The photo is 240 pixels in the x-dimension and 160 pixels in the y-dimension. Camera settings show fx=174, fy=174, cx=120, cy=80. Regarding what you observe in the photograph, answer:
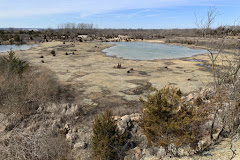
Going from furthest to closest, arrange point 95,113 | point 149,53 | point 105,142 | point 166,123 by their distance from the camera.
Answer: point 149,53 → point 95,113 → point 105,142 → point 166,123

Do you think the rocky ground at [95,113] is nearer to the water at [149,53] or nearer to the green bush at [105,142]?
the green bush at [105,142]

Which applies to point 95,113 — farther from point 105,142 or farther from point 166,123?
point 166,123

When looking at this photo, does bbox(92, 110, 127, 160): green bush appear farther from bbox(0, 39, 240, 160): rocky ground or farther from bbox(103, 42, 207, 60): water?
bbox(103, 42, 207, 60): water

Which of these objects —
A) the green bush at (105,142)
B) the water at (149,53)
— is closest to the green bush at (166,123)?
the green bush at (105,142)

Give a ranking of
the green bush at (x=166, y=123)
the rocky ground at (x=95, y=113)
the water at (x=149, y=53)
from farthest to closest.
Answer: the water at (x=149, y=53) → the rocky ground at (x=95, y=113) → the green bush at (x=166, y=123)

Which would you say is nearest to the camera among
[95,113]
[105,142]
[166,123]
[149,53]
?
[166,123]

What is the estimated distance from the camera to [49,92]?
13.4 metres

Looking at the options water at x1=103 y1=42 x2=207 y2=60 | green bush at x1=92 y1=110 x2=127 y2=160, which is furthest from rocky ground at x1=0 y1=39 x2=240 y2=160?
water at x1=103 y1=42 x2=207 y2=60

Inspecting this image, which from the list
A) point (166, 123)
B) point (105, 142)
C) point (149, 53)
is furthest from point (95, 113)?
point (149, 53)

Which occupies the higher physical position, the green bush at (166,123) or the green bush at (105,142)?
the green bush at (166,123)

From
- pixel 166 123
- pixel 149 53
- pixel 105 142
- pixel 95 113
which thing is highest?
pixel 149 53

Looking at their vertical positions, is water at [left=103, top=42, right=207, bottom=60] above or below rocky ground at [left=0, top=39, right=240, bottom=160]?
above

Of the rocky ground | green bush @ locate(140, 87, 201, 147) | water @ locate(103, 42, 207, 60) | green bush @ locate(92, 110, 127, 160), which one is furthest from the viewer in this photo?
water @ locate(103, 42, 207, 60)

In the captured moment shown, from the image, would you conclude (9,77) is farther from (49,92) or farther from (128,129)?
(128,129)
